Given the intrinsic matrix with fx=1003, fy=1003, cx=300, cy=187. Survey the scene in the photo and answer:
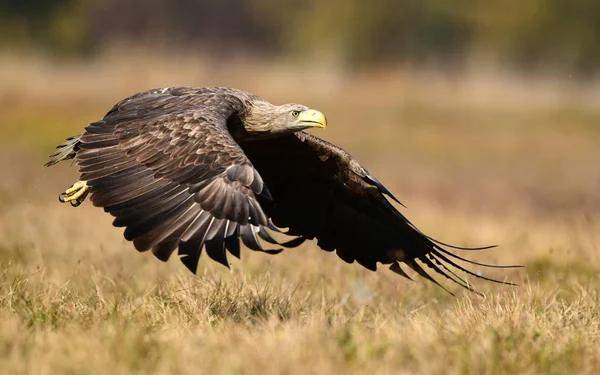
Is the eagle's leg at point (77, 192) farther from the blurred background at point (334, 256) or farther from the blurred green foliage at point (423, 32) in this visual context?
the blurred green foliage at point (423, 32)

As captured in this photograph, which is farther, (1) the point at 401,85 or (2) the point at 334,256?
(1) the point at 401,85

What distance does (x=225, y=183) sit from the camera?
4.89 m

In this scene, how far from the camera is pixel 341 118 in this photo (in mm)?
20609

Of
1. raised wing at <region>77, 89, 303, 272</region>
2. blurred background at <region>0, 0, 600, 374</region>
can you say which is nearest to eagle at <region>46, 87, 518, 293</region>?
raised wing at <region>77, 89, 303, 272</region>

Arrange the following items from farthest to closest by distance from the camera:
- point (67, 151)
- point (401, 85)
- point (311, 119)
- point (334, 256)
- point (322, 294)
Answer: point (401, 85) → point (334, 256) → point (67, 151) → point (311, 119) → point (322, 294)

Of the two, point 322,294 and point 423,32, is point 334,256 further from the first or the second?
point 423,32

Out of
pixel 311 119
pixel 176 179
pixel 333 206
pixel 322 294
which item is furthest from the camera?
pixel 333 206

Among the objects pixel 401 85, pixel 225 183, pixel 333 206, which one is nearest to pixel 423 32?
pixel 401 85

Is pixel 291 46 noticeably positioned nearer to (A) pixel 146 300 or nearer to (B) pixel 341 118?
(B) pixel 341 118

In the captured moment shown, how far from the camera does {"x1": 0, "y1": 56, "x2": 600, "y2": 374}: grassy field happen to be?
4.04 meters

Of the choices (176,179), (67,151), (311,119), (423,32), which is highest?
(311,119)

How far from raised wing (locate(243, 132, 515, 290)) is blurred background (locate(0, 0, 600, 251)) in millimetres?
2933

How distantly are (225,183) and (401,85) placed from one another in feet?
64.3

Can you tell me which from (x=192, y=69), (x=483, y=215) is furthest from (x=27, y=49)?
(x=483, y=215)
